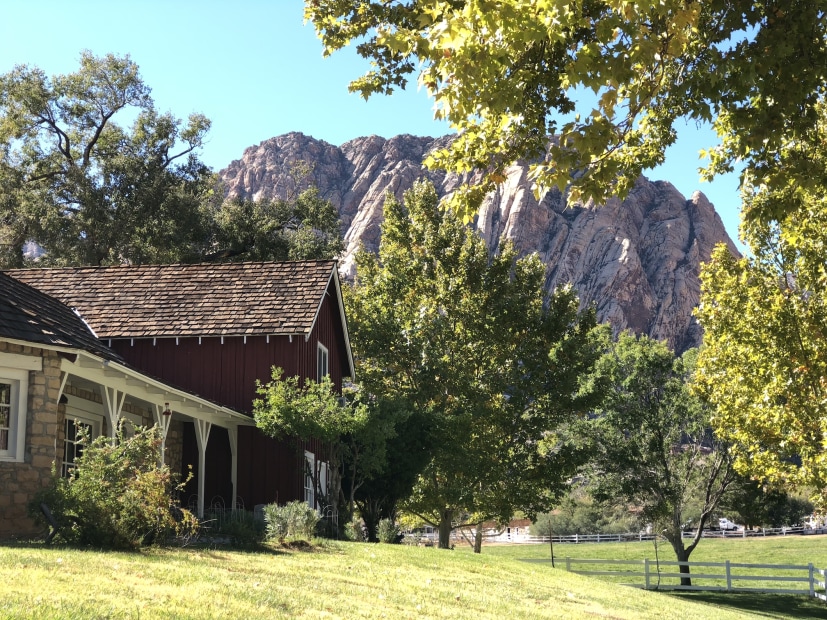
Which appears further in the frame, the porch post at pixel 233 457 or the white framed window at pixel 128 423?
the porch post at pixel 233 457

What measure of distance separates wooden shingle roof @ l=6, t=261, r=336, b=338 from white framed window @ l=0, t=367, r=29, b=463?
821 cm

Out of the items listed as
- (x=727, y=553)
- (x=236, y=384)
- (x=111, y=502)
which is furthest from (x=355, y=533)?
(x=727, y=553)

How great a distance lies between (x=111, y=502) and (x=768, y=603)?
83.3 feet

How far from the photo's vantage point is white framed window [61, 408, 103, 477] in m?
16.4

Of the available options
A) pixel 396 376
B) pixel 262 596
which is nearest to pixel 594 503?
pixel 396 376

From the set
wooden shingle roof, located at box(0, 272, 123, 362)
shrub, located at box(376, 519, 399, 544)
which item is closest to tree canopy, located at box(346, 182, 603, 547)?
shrub, located at box(376, 519, 399, 544)

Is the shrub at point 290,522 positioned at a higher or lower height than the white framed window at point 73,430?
lower

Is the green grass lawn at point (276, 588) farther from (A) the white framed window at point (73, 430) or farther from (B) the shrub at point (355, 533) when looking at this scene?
(B) the shrub at point (355, 533)

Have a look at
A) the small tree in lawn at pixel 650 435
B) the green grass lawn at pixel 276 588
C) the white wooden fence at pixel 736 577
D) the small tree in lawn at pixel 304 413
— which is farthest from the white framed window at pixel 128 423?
the small tree in lawn at pixel 650 435

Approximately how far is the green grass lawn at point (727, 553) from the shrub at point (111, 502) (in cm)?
2350

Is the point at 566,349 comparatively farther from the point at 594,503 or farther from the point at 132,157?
the point at 132,157

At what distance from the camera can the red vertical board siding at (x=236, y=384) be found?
849 inches

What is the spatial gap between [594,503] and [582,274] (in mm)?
106822

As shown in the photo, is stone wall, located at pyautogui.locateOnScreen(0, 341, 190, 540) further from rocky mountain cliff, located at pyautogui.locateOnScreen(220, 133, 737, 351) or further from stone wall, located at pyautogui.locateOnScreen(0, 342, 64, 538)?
rocky mountain cliff, located at pyautogui.locateOnScreen(220, 133, 737, 351)
